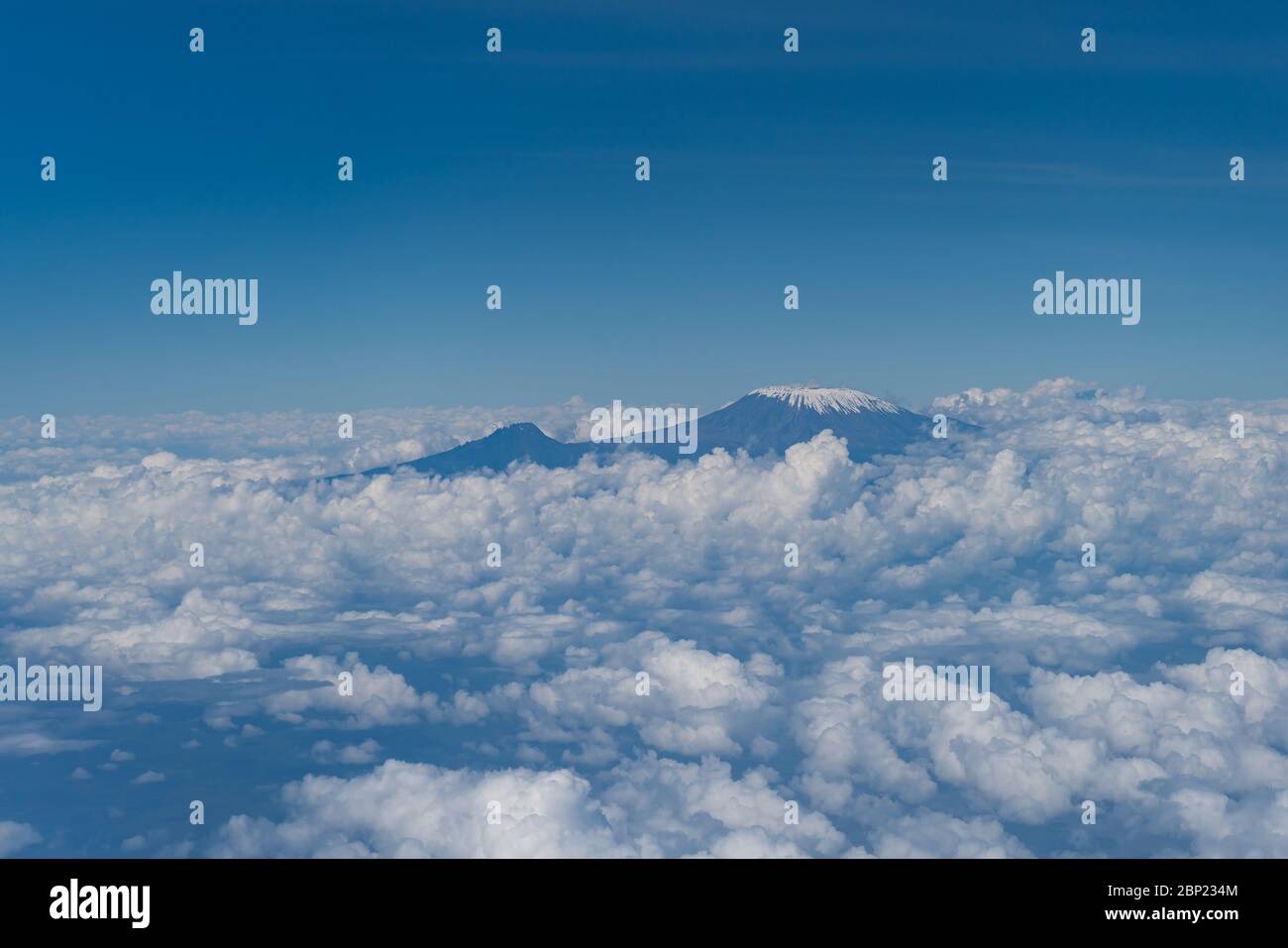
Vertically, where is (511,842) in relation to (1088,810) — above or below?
below
